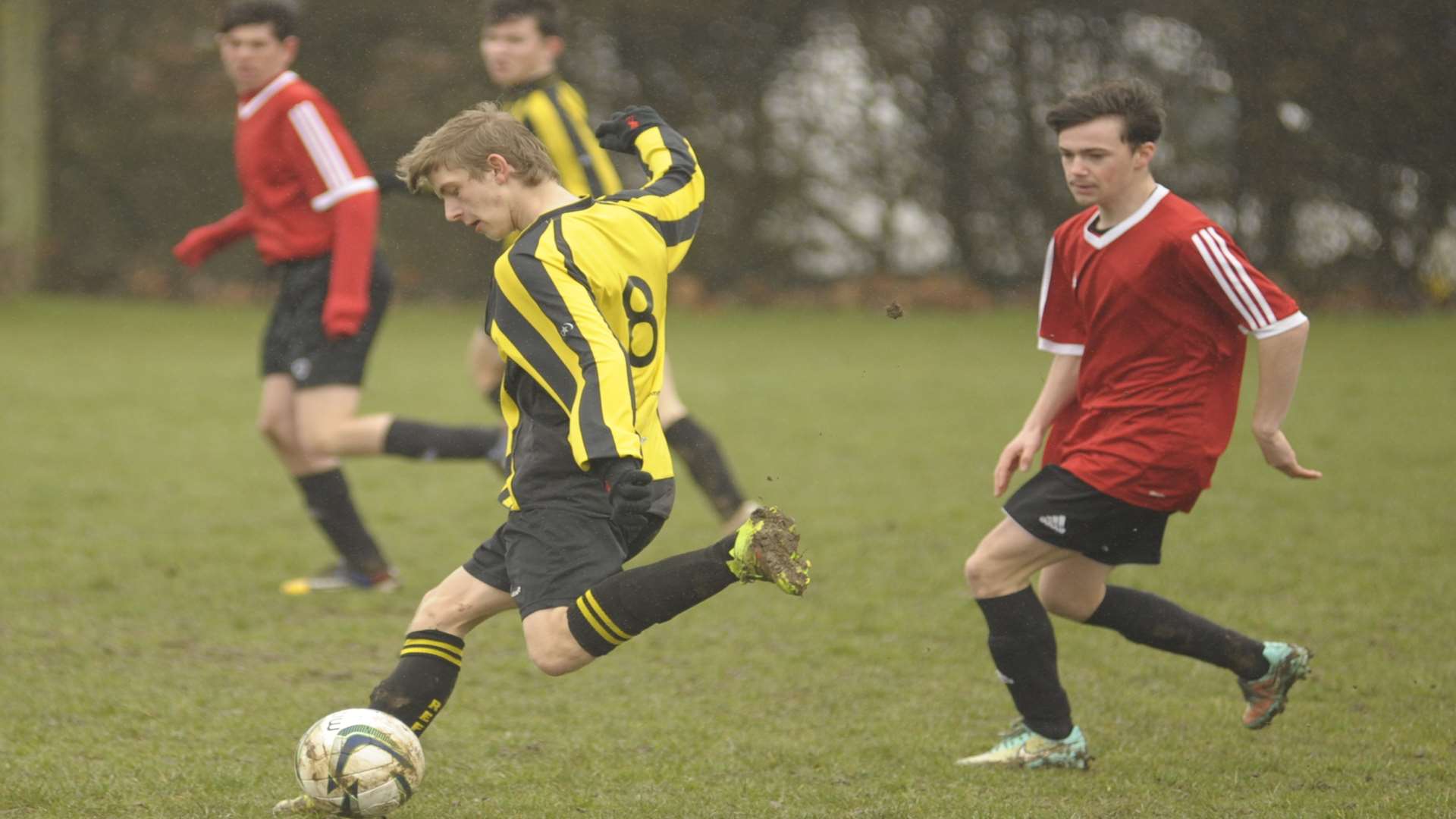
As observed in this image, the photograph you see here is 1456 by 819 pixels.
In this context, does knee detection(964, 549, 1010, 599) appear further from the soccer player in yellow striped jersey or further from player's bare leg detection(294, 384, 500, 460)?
player's bare leg detection(294, 384, 500, 460)

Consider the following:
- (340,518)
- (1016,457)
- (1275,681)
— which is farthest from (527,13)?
(1275,681)

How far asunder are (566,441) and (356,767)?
2.41ft

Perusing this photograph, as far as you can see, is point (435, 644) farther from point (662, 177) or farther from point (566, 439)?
point (662, 177)

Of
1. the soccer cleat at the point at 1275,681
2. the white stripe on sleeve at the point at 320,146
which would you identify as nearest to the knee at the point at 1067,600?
the soccer cleat at the point at 1275,681

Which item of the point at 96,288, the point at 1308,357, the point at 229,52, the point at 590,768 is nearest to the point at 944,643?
the point at 590,768

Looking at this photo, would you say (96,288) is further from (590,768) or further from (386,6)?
(590,768)

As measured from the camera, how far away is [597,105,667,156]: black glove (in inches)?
143

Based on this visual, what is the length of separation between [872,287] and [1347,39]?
16.3 feet

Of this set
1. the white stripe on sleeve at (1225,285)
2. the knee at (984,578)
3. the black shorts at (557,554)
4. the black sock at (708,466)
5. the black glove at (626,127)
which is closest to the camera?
the black shorts at (557,554)

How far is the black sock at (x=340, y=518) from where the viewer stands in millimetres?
5273

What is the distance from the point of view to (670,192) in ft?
11.1

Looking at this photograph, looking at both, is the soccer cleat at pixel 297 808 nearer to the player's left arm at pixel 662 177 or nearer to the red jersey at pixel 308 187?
the player's left arm at pixel 662 177

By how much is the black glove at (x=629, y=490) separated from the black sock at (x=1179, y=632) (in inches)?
54.7

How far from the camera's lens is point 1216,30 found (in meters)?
12.9
